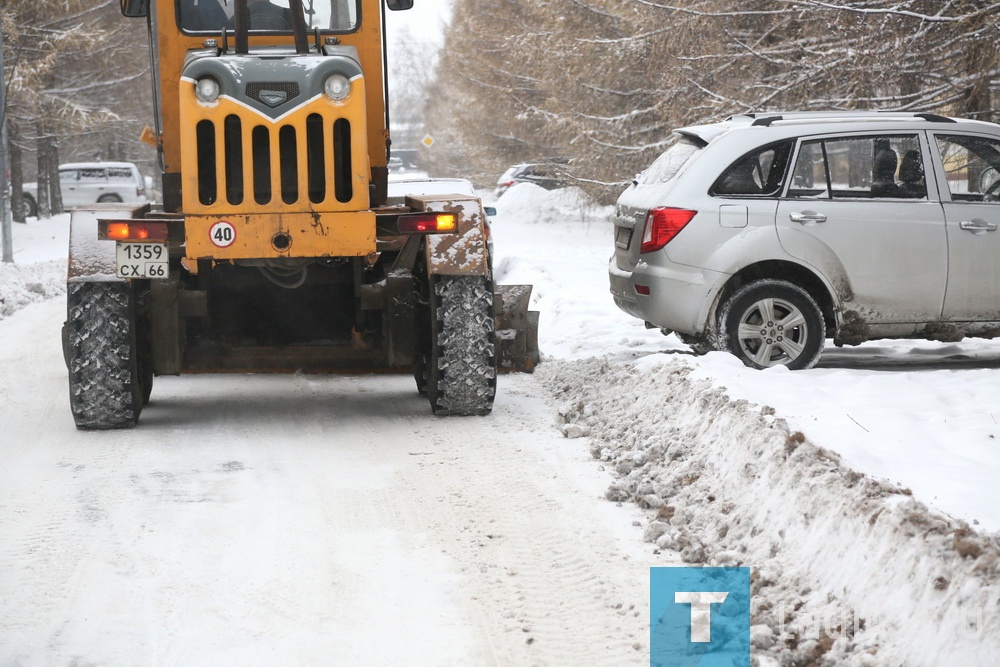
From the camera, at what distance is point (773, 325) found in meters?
8.62

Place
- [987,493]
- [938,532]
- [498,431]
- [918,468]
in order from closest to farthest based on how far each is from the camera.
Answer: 1. [938,532]
2. [987,493]
3. [918,468]
4. [498,431]

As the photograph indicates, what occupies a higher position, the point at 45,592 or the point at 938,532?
the point at 938,532

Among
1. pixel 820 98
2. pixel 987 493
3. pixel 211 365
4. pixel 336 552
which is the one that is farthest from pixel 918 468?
pixel 820 98

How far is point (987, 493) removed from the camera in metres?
4.50

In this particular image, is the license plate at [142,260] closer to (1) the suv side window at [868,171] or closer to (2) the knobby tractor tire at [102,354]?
(2) the knobby tractor tire at [102,354]

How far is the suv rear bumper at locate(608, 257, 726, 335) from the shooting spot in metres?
8.52

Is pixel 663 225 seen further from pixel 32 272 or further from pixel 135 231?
pixel 32 272

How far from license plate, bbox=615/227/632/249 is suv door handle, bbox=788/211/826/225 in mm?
1210

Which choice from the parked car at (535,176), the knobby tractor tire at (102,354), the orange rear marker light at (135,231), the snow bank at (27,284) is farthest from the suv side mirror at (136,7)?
the parked car at (535,176)

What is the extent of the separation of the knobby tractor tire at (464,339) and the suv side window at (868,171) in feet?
8.05

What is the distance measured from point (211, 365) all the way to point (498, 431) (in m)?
2.21

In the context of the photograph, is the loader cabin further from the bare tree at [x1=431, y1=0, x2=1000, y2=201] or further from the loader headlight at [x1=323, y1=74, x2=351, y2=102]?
the bare tree at [x1=431, y1=0, x2=1000, y2=201]

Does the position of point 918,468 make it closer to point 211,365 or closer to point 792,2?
point 211,365

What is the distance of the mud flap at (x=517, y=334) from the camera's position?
9.98 metres
